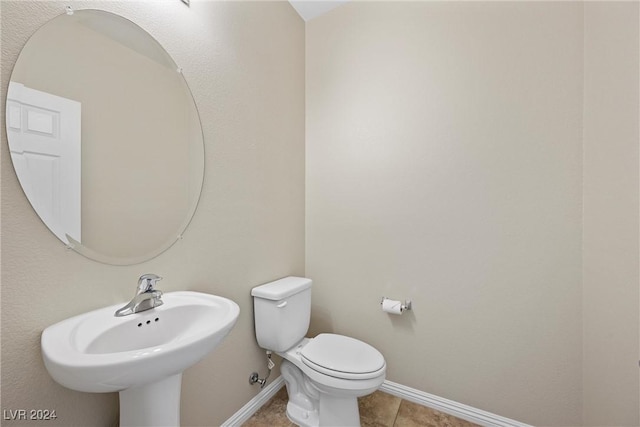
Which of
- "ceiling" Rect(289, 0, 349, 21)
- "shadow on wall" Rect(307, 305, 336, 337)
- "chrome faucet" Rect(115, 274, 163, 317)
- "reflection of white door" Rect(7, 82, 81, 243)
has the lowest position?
"shadow on wall" Rect(307, 305, 336, 337)

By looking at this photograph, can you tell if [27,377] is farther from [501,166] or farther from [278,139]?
[501,166]

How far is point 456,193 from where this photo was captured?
146 cm

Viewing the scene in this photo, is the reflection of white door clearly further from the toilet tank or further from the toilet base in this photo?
the toilet base

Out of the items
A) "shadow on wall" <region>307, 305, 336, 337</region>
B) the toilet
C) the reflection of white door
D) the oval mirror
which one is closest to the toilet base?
the toilet

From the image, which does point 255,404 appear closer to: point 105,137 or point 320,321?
point 320,321

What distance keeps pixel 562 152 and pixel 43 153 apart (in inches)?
79.8

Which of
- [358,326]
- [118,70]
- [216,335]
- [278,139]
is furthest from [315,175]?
[216,335]

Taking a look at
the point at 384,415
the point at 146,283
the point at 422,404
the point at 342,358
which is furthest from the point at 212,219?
the point at 422,404

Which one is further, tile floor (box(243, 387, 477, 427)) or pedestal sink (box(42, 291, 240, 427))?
tile floor (box(243, 387, 477, 427))

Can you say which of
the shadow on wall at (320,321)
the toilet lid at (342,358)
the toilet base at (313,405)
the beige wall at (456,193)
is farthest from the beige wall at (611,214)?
the shadow on wall at (320,321)

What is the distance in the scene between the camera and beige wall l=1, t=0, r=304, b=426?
2.33ft

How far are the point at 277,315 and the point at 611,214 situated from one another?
156 cm

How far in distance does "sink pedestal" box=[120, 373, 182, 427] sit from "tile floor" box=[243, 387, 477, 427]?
0.76 meters

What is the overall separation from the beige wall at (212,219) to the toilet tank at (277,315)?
63mm
